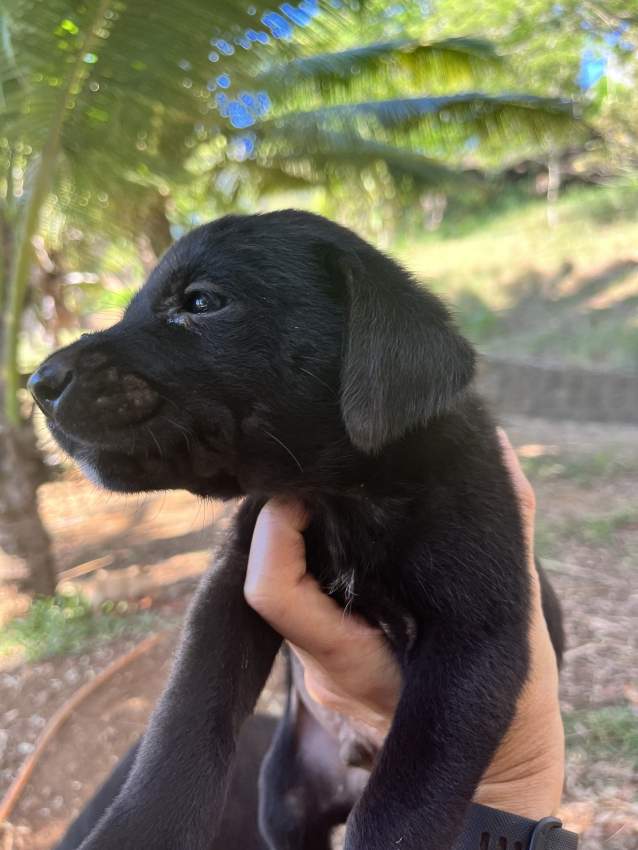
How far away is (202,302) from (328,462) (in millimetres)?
451

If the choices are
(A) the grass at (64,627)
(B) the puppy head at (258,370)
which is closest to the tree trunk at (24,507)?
(A) the grass at (64,627)

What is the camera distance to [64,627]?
406 centimetres

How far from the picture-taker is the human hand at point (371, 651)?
1.59 m


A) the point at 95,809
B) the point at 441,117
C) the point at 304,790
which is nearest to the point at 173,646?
the point at 95,809

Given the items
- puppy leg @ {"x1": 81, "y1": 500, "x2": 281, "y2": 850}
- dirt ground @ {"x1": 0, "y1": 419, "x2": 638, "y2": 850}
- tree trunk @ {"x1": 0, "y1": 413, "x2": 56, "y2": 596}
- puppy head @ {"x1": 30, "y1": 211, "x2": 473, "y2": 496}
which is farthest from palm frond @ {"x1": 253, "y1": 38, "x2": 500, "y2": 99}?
puppy leg @ {"x1": 81, "y1": 500, "x2": 281, "y2": 850}

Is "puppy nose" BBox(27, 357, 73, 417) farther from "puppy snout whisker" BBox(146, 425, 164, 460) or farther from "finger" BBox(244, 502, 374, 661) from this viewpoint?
"finger" BBox(244, 502, 374, 661)

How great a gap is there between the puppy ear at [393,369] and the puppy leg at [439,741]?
0.48m

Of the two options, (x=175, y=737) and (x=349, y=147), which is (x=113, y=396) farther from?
(x=349, y=147)

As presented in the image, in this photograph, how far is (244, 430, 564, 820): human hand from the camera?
A: 159 centimetres

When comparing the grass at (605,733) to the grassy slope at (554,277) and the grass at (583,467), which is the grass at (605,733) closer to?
the grass at (583,467)

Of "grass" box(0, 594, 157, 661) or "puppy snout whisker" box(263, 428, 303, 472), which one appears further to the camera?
"grass" box(0, 594, 157, 661)

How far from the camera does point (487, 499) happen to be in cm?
160

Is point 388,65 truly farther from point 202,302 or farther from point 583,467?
point 202,302

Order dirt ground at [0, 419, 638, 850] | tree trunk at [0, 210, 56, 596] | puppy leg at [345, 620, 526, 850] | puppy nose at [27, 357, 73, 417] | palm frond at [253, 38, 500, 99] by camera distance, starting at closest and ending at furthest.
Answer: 1. puppy leg at [345, 620, 526, 850]
2. puppy nose at [27, 357, 73, 417]
3. dirt ground at [0, 419, 638, 850]
4. tree trunk at [0, 210, 56, 596]
5. palm frond at [253, 38, 500, 99]
